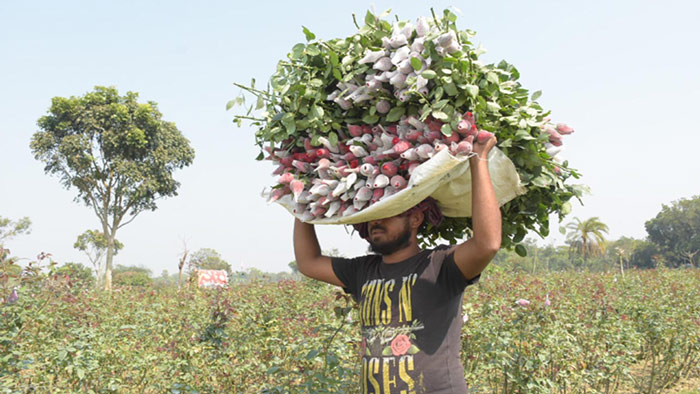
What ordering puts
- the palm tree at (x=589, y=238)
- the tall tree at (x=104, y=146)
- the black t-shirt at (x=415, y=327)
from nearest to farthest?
the black t-shirt at (x=415, y=327) → the tall tree at (x=104, y=146) → the palm tree at (x=589, y=238)

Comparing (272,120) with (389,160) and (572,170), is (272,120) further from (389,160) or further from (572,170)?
(572,170)

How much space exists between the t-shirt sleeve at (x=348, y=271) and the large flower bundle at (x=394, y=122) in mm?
302

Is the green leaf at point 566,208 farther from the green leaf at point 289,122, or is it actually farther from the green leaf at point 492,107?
the green leaf at point 289,122

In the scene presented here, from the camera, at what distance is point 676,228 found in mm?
57062

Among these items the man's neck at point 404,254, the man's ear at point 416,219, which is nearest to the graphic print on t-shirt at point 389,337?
the man's neck at point 404,254

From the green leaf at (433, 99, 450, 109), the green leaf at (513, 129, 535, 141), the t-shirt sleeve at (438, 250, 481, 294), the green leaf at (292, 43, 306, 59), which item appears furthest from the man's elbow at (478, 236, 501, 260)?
the green leaf at (292, 43, 306, 59)

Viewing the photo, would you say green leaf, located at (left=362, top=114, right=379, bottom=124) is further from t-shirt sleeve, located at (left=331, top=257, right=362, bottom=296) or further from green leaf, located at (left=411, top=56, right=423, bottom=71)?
t-shirt sleeve, located at (left=331, top=257, right=362, bottom=296)

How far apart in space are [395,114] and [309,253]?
30.1 inches

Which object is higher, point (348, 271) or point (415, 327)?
point (348, 271)

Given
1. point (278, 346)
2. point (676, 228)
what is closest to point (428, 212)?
point (278, 346)

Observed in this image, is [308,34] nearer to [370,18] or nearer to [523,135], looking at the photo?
[370,18]

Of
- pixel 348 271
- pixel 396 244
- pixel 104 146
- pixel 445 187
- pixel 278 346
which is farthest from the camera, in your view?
pixel 104 146

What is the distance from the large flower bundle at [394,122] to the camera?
1641 millimetres

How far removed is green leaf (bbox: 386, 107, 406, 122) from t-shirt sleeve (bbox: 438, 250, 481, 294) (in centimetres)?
49
